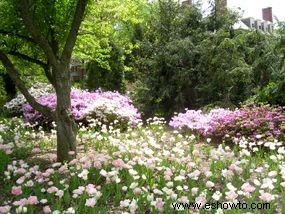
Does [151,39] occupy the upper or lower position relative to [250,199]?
upper

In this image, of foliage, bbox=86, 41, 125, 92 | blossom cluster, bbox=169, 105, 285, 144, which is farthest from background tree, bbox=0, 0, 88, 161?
Result: foliage, bbox=86, 41, 125, 92

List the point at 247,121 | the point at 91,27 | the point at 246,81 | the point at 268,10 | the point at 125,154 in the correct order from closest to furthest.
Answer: the point at 125,154 < the point at 247,121 < the point at 91,27 < the point at 246,81 < the point at 268,10

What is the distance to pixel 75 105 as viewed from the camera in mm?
11727

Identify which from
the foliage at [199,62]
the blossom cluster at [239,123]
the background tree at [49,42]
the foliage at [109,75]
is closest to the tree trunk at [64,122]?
the background tree at [49,42]

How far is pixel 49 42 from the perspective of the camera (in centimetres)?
817

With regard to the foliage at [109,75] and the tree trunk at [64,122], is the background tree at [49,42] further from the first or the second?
the foliage at [109,75]

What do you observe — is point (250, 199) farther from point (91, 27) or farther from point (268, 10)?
point (268, 10)

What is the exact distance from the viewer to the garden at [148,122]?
522 centimetres

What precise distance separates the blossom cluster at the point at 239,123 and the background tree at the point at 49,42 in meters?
3.35

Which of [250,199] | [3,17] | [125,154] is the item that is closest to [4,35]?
[3,17]

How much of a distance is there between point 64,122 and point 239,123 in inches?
154

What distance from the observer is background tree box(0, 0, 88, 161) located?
666cm

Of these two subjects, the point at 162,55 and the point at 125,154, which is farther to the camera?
the point at 162,55

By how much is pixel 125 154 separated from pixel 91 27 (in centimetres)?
605
